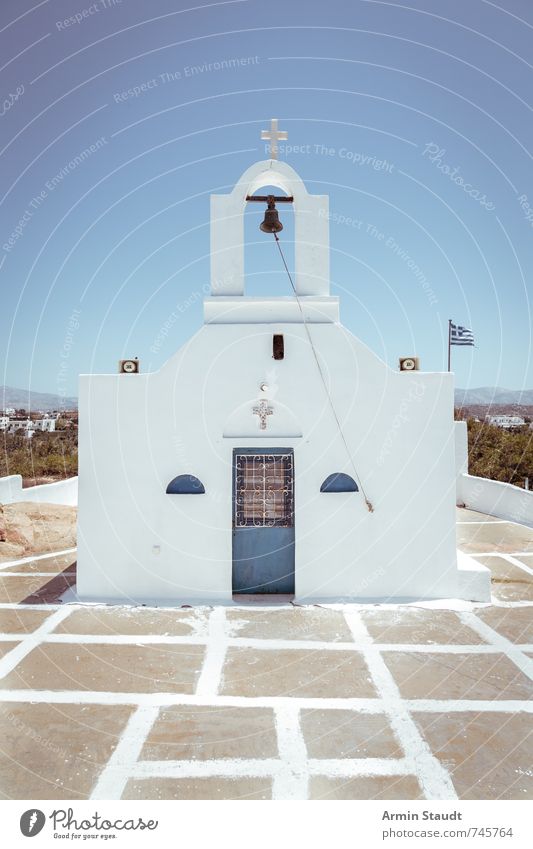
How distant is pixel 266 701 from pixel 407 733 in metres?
1.32

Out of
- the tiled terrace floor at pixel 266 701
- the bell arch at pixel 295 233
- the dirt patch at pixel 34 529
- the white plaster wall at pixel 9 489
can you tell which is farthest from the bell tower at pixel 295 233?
the white plaster wall at pixel 9 489

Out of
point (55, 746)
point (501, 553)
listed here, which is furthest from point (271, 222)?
point (501, 553)

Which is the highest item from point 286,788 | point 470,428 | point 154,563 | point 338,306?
point 338,306

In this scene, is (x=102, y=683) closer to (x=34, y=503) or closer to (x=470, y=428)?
(x=34, y=503)

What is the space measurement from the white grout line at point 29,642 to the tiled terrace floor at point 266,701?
23 millimetres

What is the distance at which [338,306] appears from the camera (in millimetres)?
7754

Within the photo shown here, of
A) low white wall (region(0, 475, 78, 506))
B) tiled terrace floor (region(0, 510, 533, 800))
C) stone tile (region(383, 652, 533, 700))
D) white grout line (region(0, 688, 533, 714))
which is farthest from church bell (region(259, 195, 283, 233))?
low white wall (region(0, 475, 78, 506))

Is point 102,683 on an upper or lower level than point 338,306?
lower

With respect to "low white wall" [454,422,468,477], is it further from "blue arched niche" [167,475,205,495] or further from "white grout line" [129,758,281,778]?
"white grout line" [129,758,281,778]

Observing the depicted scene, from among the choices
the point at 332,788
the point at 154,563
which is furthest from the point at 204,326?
the point at 332,788

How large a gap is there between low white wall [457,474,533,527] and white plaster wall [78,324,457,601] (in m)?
6.96

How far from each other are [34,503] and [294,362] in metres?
9.51

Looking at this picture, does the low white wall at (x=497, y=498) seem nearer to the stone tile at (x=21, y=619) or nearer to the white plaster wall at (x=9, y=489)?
the stone tile at (x=21, y=619)

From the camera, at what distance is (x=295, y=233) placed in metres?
7.79
